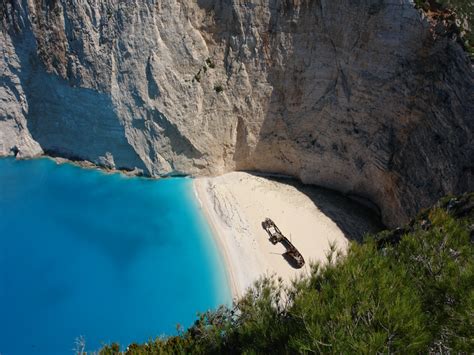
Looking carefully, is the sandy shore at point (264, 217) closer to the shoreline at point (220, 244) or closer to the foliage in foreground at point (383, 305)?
the shoreline at point (220, 244)

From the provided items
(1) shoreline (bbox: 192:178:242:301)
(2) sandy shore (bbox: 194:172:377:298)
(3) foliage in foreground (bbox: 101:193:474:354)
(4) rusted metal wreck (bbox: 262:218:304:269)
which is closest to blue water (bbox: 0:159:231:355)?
(1) shoreline (bbox: 192:178:242:301)

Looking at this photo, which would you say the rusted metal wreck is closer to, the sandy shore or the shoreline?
the sandy shore

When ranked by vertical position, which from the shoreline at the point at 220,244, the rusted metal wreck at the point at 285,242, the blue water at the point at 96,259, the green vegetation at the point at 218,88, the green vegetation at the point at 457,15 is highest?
the green vegetation at the point at 457,15

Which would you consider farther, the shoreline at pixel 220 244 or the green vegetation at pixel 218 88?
the green vegetation at pixel 218 88

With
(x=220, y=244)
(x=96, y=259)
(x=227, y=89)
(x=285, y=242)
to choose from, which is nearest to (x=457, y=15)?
(x=227, y=89)

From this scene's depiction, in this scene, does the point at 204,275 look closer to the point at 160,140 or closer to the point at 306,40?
the point at 160,140

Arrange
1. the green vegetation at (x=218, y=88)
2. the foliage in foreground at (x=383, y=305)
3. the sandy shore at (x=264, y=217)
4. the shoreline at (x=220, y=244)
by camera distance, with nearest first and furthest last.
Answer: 1. the foliage in foreground at (x=383, y=305)
2. the shoreline at (x=220, y=244)
3. the sandy shore at (x=264, y=217)
4. the green vegetation at (x=218, y=88)

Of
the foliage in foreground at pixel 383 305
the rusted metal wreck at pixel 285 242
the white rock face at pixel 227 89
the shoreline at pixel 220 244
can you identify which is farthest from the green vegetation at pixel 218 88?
the foliage in foreground at pixel 383 305
